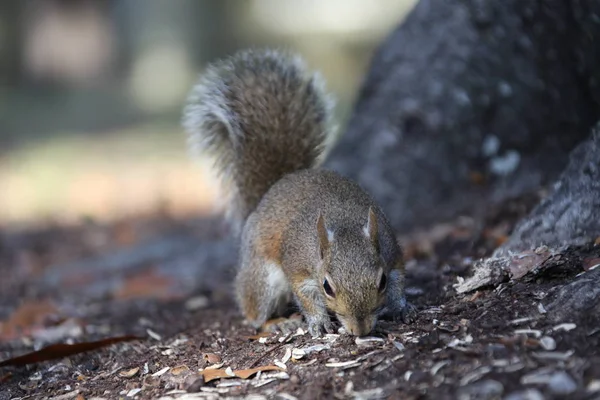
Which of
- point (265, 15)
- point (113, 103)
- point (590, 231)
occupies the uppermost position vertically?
point (265, 15)

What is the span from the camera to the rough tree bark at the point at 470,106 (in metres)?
4.24

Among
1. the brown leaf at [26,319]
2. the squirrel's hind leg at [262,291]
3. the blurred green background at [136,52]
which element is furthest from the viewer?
the blurred green background at [136,52]

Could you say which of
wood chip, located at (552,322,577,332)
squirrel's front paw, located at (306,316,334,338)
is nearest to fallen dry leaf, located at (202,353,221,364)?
squirrel's front paw, located at (306,316,334,338)

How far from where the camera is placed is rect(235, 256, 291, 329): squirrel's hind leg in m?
3.38

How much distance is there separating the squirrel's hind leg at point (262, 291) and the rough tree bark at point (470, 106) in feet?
4.50

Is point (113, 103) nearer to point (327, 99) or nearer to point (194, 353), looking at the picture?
point (327, 99)

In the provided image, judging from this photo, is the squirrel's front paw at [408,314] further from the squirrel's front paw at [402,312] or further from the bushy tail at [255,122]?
the bushy tail at [255,122]

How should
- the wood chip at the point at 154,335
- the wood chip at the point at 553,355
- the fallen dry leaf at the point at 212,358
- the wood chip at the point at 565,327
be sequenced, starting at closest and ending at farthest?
the wood chip at the point at 553,355
the wood chip at the point at 565,327
the fallen dry leaf at the point at 212,358
the wood chip at the point at 154,335

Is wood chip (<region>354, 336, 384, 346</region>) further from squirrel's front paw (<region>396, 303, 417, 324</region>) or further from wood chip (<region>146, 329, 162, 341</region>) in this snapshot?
wood chip (<region>146, 329, 162, 341</region>)

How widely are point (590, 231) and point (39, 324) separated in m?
2.85

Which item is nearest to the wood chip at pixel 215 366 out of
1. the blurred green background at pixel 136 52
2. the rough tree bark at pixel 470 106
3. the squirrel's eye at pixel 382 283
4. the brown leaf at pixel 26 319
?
the squirrel's eye at pixel 382 283

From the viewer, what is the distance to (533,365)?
2178mm

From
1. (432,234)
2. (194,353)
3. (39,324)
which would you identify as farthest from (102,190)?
Answer: (194,353)

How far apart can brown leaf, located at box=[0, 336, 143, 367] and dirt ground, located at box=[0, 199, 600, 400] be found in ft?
0.06
